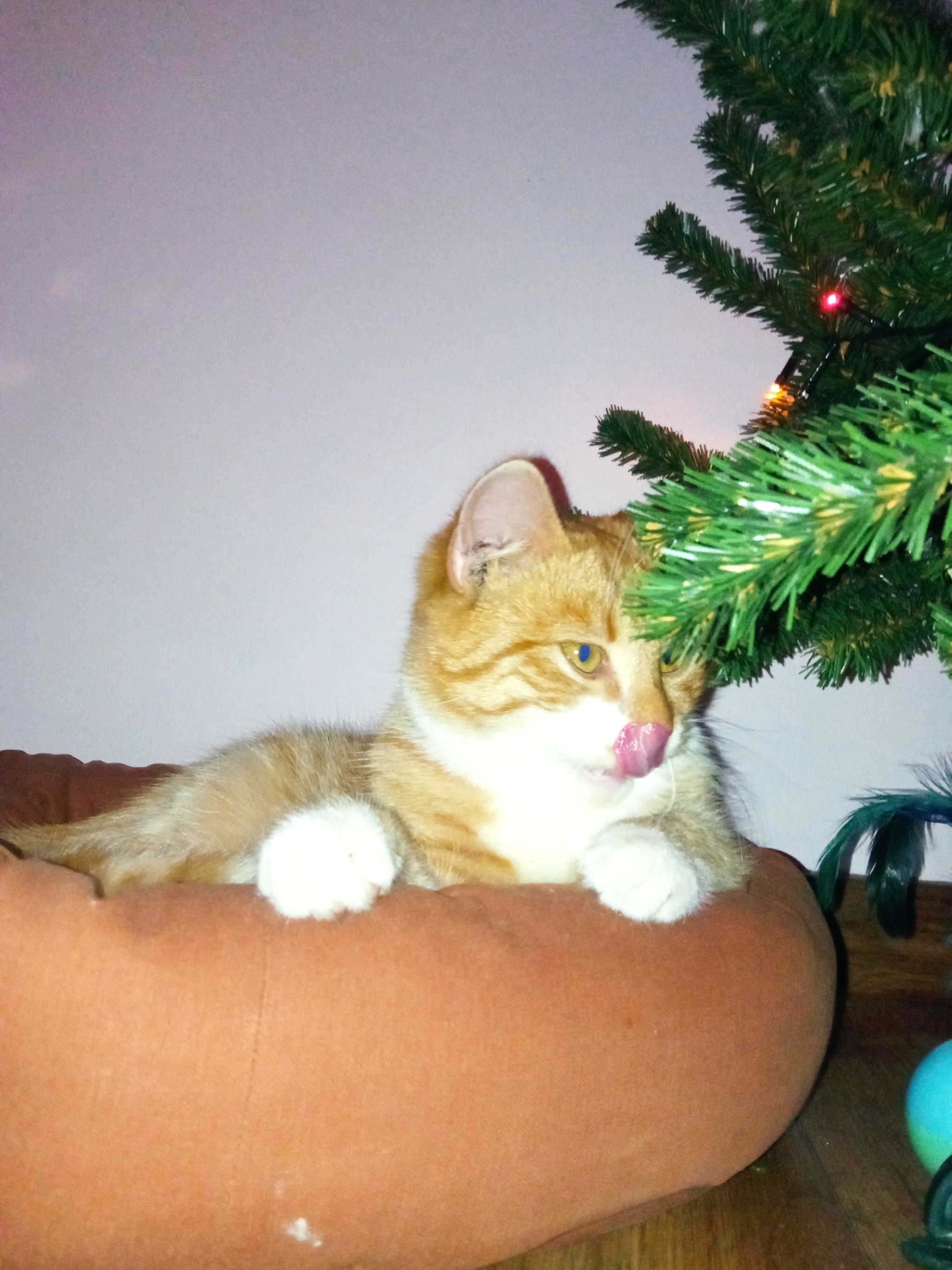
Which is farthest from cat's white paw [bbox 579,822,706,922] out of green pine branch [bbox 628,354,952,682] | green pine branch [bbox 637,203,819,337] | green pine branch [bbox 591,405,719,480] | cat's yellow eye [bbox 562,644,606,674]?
green pine branch [bbox 637,203,819,337]

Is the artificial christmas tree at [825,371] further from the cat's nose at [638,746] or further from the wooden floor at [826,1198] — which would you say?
the wooden floor at [826,1198]

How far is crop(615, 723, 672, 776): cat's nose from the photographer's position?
962 mm

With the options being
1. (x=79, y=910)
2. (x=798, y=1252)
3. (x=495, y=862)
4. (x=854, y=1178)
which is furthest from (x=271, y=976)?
(x=854, y=1178)

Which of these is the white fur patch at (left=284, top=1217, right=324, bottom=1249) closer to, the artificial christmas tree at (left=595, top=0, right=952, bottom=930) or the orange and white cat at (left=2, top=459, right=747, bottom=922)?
the orange and white cat at (left=2, top=459, right=747, bottom=922)

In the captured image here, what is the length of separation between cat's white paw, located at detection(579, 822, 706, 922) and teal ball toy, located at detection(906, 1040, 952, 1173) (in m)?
0.41

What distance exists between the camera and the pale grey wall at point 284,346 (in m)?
1.79

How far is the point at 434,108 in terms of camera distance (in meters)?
1.79

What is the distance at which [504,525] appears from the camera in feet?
3.63

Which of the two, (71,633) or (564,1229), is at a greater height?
(71,633)

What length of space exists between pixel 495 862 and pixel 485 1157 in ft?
1.22

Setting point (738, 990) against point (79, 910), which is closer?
point (79, 910)

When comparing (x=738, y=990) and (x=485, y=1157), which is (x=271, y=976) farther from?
(x=738, y=990)

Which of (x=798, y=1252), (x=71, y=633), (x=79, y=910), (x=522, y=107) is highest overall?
(x=522, y=107)

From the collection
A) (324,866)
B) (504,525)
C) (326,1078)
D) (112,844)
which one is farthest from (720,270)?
(112,844)
